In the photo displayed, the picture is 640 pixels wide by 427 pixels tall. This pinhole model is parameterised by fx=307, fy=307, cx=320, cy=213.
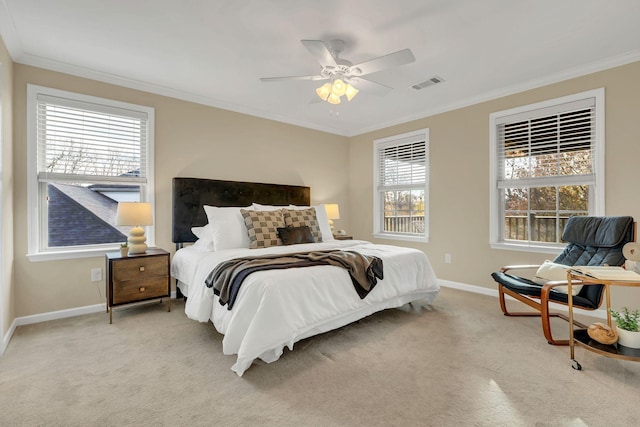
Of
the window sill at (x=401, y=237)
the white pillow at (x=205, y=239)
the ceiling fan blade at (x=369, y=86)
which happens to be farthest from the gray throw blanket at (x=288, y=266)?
the window sill at (x=401, y=237)

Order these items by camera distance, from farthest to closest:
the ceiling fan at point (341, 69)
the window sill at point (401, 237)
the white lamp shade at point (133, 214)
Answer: the window sill at point (401, 237) < the white lamp shade at point (133, 214) < the ceiling fan at point (341, 69)

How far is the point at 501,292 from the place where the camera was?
122 inches

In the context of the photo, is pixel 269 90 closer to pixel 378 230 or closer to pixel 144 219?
pixel 144 219

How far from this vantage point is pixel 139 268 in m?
3.02

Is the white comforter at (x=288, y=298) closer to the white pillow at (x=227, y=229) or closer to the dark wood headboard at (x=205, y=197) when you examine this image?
the white pillow at (x=227, y=229)

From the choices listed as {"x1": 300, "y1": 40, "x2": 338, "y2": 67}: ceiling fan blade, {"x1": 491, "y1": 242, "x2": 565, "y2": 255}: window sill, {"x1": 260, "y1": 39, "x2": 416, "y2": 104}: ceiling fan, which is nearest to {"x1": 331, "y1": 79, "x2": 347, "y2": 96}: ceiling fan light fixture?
{"x1": 260, "y1": 39, "x2": 416, "y2": 104}: ceiling fan

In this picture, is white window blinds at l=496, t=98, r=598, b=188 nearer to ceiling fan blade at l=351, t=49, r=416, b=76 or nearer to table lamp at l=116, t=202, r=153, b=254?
ceiling fan blade at l=351, t=49, r=416, b=76

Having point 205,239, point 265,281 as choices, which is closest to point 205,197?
point 205,239

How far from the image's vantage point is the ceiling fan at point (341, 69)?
89.9 inches

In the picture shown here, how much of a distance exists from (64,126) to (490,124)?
4.82 metres

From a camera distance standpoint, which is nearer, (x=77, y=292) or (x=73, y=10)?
(x=73, y=10)

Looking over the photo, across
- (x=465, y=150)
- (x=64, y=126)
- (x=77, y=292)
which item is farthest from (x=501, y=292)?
(x=64, y=126)

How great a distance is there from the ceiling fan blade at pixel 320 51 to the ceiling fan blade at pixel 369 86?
291 mm

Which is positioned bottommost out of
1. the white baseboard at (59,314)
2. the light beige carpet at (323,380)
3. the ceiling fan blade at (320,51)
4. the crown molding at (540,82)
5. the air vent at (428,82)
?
the light beige carpet at (323,380)
